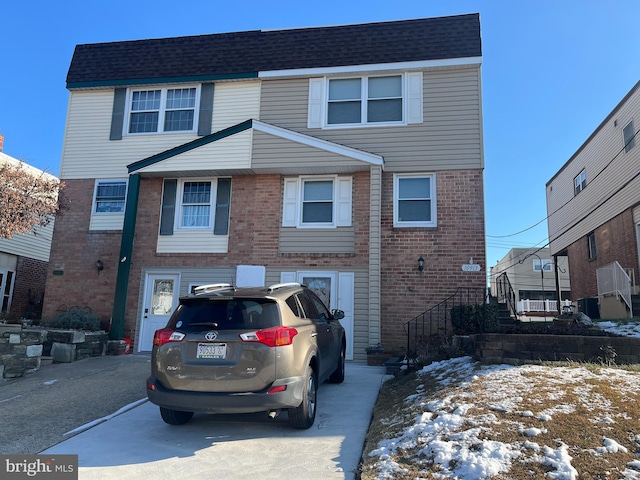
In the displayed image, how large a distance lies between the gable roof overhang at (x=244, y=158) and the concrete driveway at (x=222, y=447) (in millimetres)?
6850

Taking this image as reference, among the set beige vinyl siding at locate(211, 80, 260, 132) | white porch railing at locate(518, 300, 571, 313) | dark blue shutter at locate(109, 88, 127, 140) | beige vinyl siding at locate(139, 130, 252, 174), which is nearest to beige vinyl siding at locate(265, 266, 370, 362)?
beige vinyl siding at locate(139, 130, 252, 174)

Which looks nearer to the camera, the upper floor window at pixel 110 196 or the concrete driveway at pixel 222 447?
the concrete driveway at pixel 222 447

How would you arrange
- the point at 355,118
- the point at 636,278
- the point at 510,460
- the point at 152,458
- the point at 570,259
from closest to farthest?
the point at 510,460
the point at 152,458
the point at 355,118
the point at 636,278
the point at 570,259

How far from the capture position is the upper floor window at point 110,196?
13680 millimetres

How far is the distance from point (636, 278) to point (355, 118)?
37.9ft

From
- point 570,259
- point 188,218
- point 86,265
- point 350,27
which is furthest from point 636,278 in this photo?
point 86,265

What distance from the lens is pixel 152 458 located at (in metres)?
4.74

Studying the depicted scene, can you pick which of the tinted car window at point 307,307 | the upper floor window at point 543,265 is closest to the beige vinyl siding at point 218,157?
the tinted car window at point 307,307

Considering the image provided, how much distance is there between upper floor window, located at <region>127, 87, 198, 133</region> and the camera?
13859 millimetres

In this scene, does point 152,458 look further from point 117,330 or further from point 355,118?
point 355,118

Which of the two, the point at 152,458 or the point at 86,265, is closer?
the point at 152,458

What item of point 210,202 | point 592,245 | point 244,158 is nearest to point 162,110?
point 210,202

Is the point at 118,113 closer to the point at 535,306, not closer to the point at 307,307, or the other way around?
the point at 307,307

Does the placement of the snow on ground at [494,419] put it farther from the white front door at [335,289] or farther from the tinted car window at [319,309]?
the white front door at [335,289]
